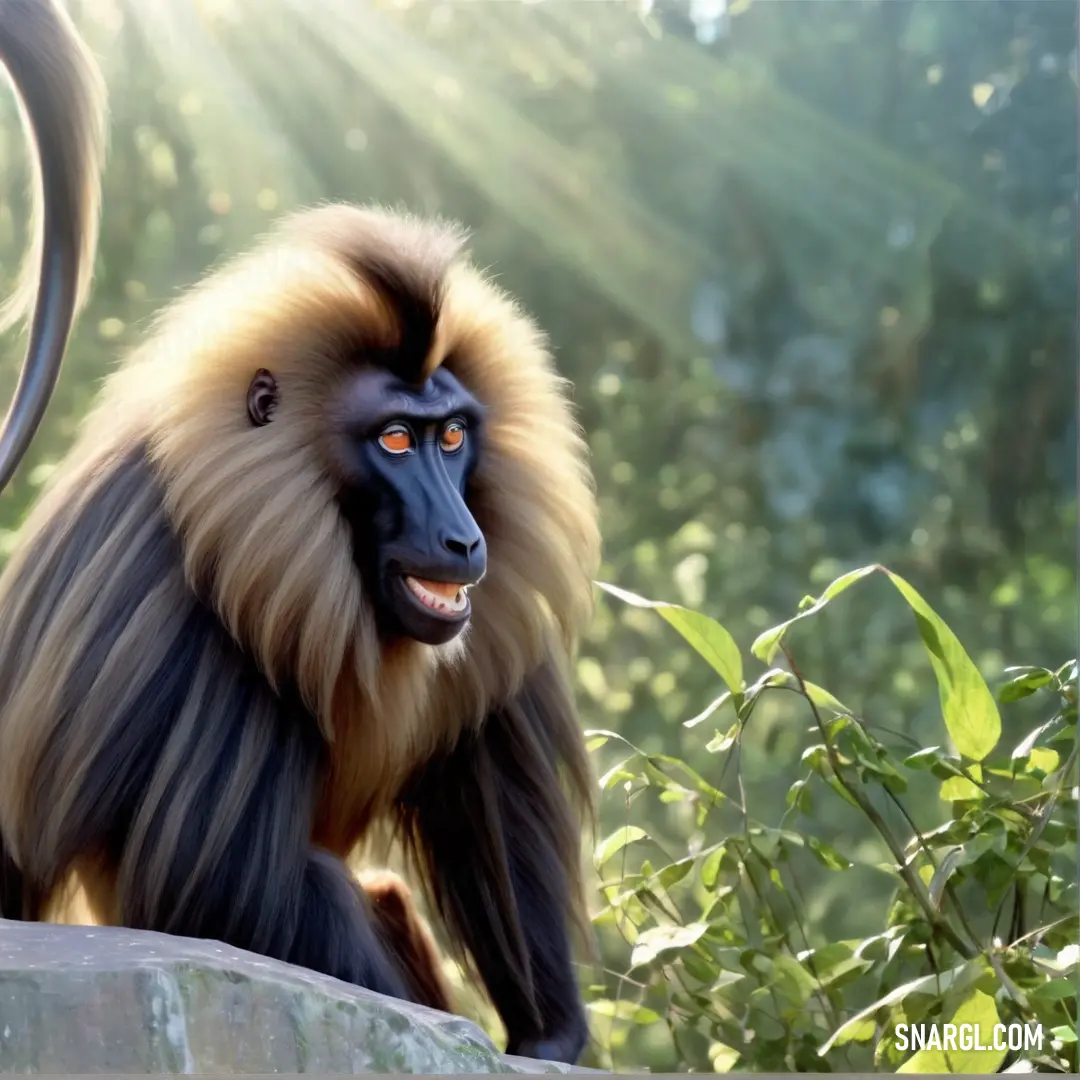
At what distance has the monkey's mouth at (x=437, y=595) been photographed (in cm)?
212

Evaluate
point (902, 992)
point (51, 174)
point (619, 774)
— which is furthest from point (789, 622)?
point (51, 174)

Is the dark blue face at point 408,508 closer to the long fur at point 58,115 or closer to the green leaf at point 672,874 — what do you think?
the long fur at point 58,115

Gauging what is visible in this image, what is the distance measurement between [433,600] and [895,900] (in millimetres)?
942

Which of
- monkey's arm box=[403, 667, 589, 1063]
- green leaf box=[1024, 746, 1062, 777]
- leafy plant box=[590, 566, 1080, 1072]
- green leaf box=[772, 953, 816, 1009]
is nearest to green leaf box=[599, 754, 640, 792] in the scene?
leafy plant box=[590, 566, 1080, 1072]

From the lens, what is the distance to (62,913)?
2330 mm

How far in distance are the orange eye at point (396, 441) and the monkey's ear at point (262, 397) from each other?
0.15m

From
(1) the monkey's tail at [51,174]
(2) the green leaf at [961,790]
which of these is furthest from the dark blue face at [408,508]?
(2) the green leaf at [961,790]

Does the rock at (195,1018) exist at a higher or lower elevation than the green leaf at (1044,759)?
lower

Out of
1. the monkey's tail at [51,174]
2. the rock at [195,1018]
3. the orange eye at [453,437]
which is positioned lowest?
the rock at [195,1018]

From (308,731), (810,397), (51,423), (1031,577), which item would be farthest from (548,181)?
(308,731)

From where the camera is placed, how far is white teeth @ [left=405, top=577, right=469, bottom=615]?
2.12 m

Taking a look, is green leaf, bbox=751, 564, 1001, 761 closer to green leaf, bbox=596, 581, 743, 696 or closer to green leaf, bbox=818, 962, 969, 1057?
green leaf, bbox=596, 581, 743, 696

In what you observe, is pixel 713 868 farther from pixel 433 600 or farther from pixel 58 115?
pixel 58 115

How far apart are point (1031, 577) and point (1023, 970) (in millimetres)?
1605
